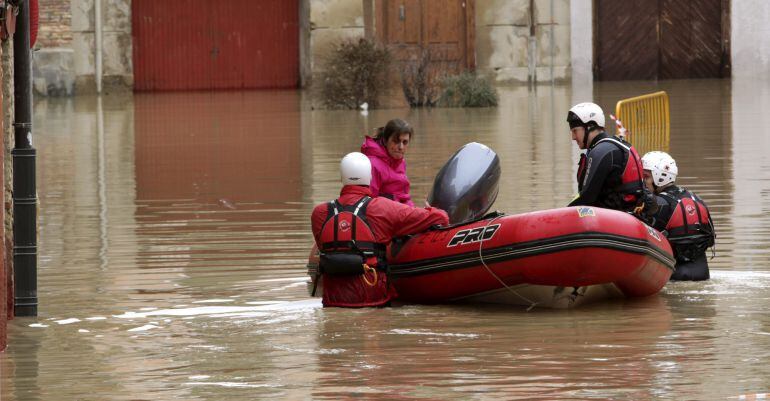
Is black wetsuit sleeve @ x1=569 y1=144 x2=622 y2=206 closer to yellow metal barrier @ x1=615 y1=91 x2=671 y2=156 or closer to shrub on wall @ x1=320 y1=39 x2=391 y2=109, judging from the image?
yellow metal barrier @ x1=615 y1=91 x2=671 y2=156

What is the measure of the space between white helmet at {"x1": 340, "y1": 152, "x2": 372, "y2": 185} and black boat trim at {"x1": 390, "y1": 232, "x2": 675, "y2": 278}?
597 mm

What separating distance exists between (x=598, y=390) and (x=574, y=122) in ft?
12.3

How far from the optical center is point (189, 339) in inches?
331

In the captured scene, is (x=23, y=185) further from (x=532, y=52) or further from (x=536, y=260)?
(x=532, y=52)

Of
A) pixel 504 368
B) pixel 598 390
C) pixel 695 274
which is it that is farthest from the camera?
pixel 695 274

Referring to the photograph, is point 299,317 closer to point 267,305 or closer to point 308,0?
point 267,305

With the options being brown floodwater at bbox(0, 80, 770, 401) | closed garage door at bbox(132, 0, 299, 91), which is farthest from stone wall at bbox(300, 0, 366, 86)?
brown floodwater at bbox(0, 80, 770, 401)

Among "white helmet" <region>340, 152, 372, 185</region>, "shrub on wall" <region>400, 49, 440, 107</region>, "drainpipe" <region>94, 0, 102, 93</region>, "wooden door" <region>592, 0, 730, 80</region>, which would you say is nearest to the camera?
"white helmet" <region>340, 152, 372, 185</region>

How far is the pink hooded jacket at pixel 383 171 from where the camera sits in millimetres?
10148

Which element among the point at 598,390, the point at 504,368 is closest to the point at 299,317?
the point at 504,368

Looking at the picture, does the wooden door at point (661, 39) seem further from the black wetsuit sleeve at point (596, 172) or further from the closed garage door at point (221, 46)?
the black wetsuit sleeve at point (596, 172)

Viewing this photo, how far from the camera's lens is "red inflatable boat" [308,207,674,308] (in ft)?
29.4

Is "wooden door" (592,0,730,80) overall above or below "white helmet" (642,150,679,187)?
above

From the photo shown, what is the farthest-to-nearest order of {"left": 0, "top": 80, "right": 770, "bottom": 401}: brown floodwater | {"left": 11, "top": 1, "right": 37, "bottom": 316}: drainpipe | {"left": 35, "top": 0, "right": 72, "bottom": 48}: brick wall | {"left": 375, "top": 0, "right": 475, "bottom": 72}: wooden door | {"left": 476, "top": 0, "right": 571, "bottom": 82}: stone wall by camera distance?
{"left": 476, "top": 0, "right": 571, "bottom": 82}: stone wall, {"left": 375, "top": 0, "right": 475, "bottom": 72}: wooden door, {"left": 35, "top": 0, "right": 72, "bottom": 48}: brick wall, {"left": 11, "top": 1, "right": 37, "bottom": 316}: drainpipe, {"left": 0, "top": 80, "right": 770, "bottom": 401}: brown floodwater
